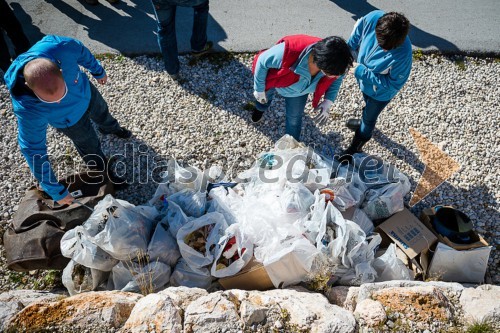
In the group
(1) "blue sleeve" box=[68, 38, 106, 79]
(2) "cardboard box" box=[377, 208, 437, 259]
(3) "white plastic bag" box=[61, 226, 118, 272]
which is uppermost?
(1) "blue sleeve" box=[68, 38, 106, 79]

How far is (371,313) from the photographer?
8.30 ft

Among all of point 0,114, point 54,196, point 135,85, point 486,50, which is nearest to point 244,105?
point 135,85

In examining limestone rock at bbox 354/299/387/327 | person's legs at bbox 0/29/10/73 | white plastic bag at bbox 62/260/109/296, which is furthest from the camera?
person's legs at bbox 0/29/10/73

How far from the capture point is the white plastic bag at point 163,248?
10.2 feet

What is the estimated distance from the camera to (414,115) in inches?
180

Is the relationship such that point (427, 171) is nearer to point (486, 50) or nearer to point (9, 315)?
point (486, 50)

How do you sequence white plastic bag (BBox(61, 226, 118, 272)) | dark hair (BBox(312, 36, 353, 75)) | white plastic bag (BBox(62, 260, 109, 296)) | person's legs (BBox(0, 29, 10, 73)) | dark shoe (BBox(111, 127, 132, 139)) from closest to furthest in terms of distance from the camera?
dark hair (BBox(312, 36, 353, 75)) → white plastic bag (BBox(61, 226, 118, 272)) → white plastic bag (BBox(62, 260, 109, 296)) → dark shoe (BBox(111, 127, 132, 139)) → person's legs (BBox(0, 29, 10, 73))

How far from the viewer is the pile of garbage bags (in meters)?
3.02

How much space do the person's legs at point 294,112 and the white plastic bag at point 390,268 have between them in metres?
1.51

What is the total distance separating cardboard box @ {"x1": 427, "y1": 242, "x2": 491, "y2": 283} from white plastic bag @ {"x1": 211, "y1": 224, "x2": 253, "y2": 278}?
5.45 ft

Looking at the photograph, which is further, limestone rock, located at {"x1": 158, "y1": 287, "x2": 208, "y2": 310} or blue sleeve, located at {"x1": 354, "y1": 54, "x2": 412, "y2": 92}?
blue sleeve, located at {"x1": 354, "y1": 54, "x2": 412, "y2": 92}

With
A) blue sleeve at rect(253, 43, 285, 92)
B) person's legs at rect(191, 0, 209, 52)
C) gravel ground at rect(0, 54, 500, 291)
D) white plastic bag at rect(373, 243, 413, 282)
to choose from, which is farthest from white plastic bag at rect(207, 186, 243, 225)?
person's legs at rect(191, 0, 209, 52)

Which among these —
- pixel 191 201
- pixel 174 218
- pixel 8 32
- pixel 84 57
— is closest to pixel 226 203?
pixel 191 201

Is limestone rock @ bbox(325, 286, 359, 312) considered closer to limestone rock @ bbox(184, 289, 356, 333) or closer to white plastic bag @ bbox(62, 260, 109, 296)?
limestone rock @ bbox(184, 289, 356, 333)
